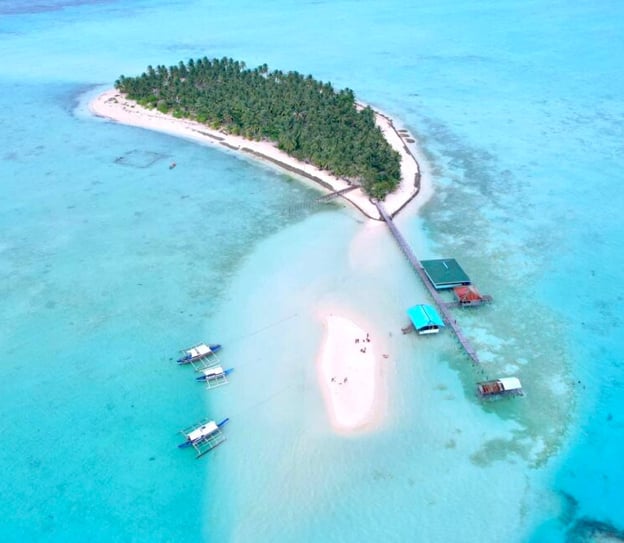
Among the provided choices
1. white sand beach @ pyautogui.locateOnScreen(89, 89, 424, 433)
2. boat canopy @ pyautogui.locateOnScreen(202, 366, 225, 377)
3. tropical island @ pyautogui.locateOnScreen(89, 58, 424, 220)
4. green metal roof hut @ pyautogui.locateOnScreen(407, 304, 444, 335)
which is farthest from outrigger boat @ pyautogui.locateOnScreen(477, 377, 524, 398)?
tropical island @ pyautogui.locateOnScreen(89, 58, 424, 220)

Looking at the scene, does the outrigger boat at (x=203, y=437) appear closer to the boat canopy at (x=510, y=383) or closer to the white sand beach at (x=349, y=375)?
the white sand beach at (x=349, y=375)

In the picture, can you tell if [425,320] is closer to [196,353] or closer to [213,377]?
[213,377]

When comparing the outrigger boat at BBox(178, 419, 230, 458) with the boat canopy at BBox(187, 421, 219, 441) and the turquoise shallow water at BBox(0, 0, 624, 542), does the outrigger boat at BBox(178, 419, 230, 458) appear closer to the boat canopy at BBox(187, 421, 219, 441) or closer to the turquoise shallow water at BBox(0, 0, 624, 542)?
the boat canopy at BBox(187, 421, 219, 441)

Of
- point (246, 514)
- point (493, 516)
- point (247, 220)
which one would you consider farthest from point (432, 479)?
point (247, 220)

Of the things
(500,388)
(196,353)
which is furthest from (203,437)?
(500,388)

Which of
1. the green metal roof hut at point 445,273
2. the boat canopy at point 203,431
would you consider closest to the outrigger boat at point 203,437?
the boat canopy at point 203,431
